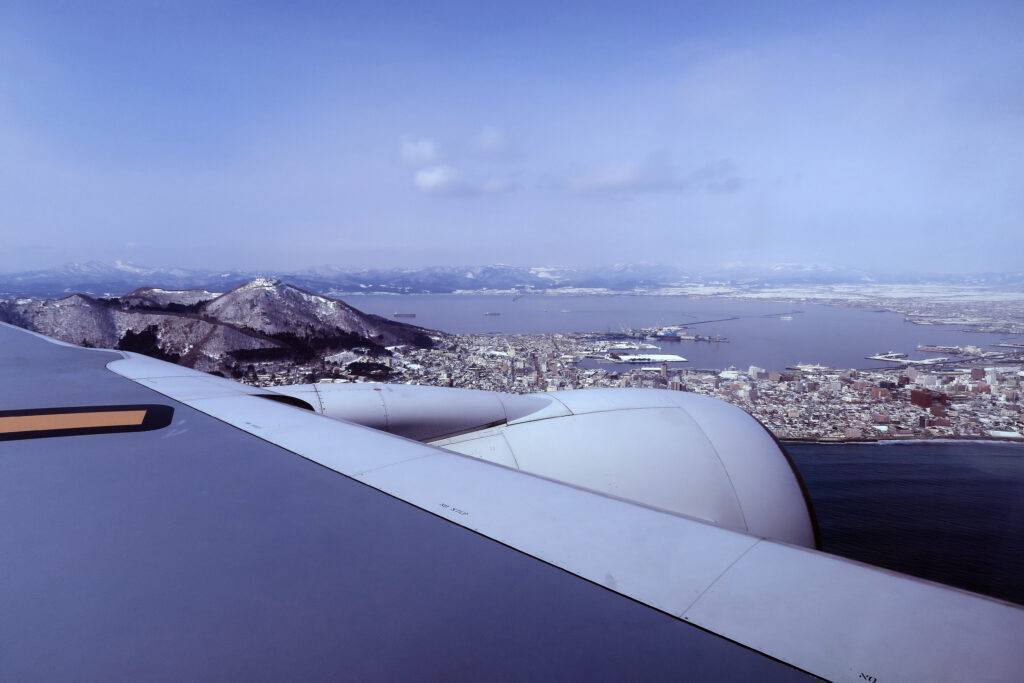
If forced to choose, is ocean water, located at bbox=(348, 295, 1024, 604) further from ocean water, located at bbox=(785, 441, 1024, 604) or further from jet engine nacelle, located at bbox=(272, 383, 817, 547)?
jet engine nacelle, located at bbox=(272, 383, 817, 547)

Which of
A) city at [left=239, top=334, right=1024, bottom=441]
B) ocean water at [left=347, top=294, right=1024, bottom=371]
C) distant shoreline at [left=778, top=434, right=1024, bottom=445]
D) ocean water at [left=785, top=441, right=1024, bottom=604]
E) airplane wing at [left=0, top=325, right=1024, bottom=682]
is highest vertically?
airplane wing at [left=0, top=325, right=1024, bottom=682]

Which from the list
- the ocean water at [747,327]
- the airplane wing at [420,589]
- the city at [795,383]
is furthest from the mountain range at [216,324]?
the airplane wing at [420,589]

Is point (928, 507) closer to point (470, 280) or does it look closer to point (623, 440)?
point (623, 440)

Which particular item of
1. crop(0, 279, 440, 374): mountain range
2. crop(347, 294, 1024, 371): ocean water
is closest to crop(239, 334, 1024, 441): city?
crop(0, 279, 440, 374): mountain range

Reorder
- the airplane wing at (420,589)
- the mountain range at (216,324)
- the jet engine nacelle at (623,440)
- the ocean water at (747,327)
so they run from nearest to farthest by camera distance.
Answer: the airplane wing at (420,589)
the jet engine nacelle at (623,440)
the mountain range at (216,324)
the ocean water at (747,327)

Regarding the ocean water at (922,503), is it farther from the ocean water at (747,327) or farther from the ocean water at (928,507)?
the ocean water at (747,327)

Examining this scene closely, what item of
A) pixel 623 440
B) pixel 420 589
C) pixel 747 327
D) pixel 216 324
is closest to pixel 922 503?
pixel 623 440

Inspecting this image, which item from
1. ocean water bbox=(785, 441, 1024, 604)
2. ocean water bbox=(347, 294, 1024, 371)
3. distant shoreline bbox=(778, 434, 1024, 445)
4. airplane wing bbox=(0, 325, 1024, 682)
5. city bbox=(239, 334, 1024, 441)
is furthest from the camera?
ocean water bbox=(347, 294, 1024, 371)
